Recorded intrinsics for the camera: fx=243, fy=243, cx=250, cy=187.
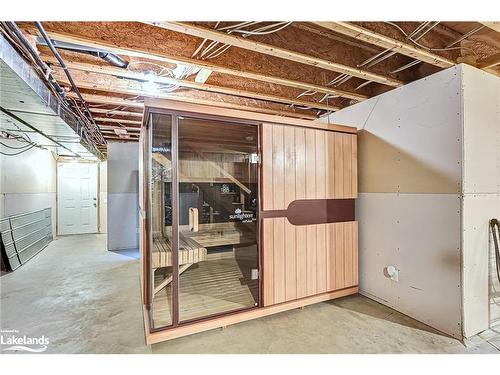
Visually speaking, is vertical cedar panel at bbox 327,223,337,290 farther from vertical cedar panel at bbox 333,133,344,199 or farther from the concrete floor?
vertical cedar panel at bbox 333,133,344,199

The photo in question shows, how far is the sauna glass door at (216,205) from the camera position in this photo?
289 cm

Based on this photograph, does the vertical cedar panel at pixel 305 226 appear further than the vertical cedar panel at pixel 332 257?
No

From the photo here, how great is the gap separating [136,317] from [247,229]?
69.4 inches

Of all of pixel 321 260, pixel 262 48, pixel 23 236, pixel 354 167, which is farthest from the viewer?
pixel 23 236

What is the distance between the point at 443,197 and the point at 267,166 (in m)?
1.51

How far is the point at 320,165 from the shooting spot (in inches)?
99.4

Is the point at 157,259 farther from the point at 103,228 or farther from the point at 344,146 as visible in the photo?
the point at 103,228

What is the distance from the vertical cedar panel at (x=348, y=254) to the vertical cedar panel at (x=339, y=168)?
14.4 inches

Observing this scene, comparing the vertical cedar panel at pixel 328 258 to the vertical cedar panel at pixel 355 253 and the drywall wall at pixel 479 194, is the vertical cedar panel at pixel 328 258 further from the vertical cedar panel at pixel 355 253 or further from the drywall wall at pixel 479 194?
the drywall wall at pixel 479 194

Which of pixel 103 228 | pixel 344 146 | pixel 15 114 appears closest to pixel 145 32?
pixel 15 114

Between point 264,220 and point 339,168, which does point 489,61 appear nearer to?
point 339,168

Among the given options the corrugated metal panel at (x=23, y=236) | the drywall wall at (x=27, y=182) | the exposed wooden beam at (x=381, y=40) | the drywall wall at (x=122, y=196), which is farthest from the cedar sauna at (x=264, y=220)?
the drywall wall at (x=27, y=182)

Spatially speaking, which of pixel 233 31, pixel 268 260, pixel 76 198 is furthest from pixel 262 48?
pixel 76 198
